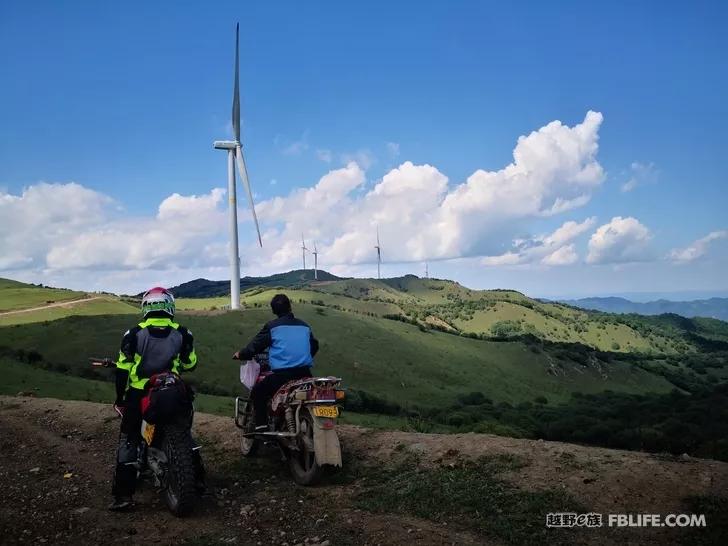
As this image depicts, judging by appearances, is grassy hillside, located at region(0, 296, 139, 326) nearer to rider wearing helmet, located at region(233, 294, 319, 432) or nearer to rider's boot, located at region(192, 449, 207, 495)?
rider wearing helmet, located at region(233, 294, 319, 432)

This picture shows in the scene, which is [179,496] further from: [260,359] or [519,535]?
[519,535]

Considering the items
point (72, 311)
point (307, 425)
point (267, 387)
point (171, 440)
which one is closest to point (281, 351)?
point (267, 387)

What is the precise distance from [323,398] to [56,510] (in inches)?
153

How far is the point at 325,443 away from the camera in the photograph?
8172mm

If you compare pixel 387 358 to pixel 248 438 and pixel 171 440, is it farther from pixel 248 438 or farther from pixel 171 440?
pixel 171 440

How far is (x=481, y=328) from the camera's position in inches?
6550

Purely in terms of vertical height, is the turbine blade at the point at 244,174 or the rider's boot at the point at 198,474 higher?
the turbine blade at the point at 244,174

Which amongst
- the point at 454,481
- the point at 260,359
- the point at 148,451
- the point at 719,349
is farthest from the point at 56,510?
the point at 719,349

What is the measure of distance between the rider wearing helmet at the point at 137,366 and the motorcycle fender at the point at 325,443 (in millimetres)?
1675

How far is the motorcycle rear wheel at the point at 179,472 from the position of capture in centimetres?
718

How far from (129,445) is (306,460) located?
8.27 feet

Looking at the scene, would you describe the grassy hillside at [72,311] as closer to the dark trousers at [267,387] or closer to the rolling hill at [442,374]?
the rolling hill at [442,374]

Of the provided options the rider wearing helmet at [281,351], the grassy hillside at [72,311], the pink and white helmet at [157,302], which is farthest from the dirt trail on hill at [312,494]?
the grassy hillside at [72,311]

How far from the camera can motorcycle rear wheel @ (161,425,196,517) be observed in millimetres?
7184
